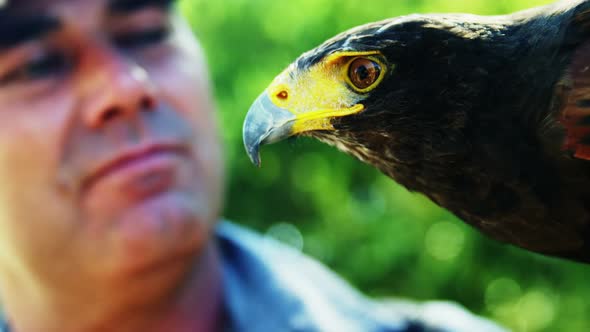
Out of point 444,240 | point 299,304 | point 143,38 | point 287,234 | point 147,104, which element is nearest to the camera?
point 147,104

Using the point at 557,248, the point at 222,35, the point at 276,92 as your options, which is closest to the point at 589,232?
the point at 557,248

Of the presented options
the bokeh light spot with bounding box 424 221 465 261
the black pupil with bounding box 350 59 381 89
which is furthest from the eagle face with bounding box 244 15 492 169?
the bokeh light spot with bounding box 424 221 465 261

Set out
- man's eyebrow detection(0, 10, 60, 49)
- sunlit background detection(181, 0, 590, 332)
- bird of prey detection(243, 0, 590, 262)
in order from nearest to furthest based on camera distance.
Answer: bird of prey detection(243, 0, 590, 262) → man's eyebrow detection(0, 10, 60, 49) → sunlit background detection(181, 0, 590, 332)

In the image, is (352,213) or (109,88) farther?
(352,213)

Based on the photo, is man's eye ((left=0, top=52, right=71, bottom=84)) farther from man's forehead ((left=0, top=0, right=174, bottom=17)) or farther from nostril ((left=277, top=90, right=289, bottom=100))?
nostril ((left=277, top=90, right=289, bottom=100))

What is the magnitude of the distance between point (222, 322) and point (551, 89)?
2068 millimetres

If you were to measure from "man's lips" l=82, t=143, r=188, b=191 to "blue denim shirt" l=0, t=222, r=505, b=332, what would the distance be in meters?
0.89

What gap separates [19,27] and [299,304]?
167 cm

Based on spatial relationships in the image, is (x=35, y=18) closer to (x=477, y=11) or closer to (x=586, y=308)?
(x=477, y=11)

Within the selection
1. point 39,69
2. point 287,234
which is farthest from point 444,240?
point 39,69

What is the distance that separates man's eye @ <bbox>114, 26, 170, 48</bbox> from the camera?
2.67 meters

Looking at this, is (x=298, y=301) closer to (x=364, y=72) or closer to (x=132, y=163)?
(x=132, y=163)

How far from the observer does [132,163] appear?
245 centimetres

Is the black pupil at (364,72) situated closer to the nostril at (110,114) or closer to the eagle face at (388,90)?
the eagle face at (388,90)
